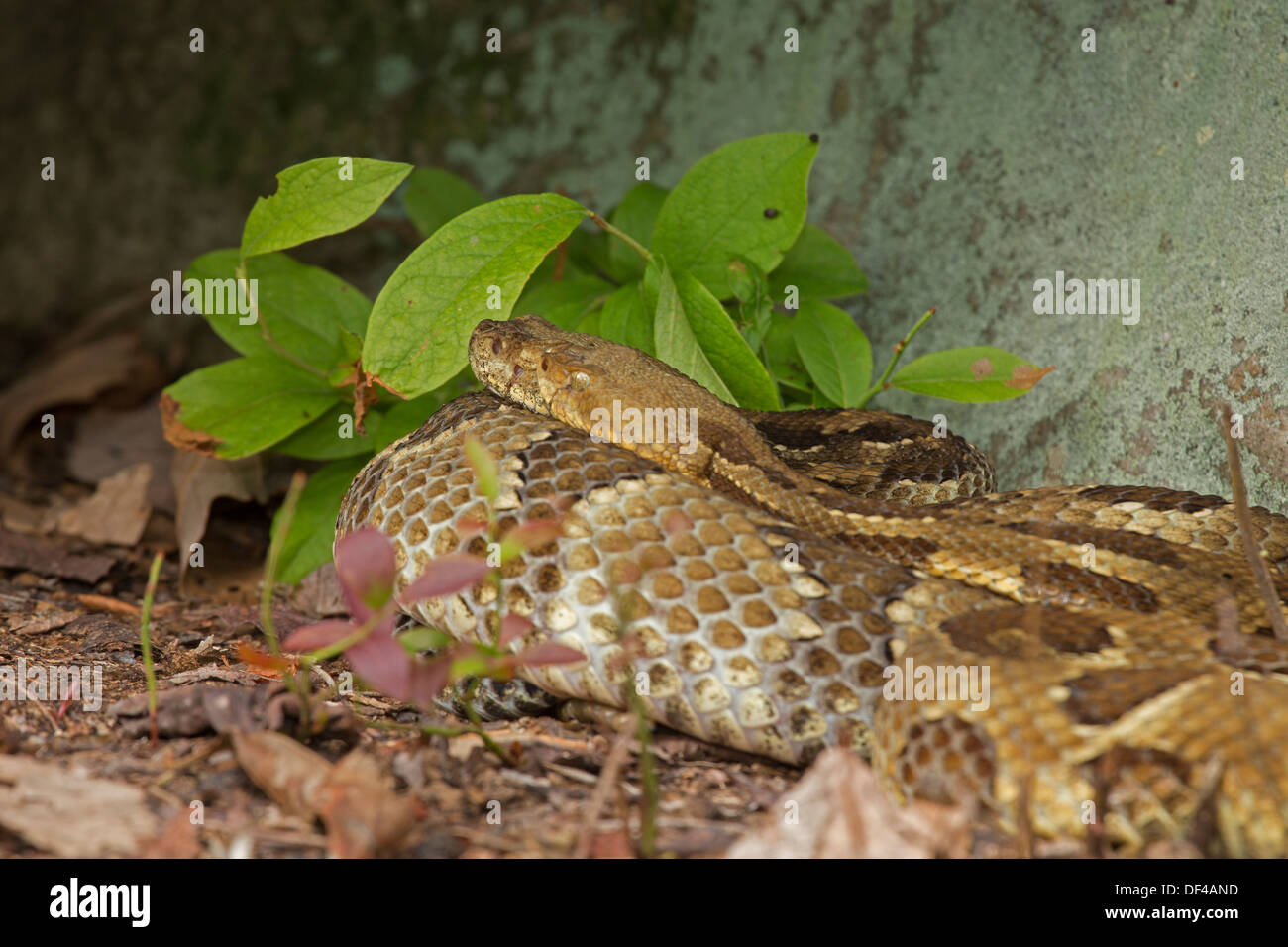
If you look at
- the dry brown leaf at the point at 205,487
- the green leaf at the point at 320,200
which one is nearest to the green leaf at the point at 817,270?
the green leaf at the point at 320,200

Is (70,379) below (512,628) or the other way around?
the other way around

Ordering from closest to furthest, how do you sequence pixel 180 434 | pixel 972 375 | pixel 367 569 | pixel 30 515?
pixel 367 569, pixel 972 375, pixel 180 434, pixel 30 515

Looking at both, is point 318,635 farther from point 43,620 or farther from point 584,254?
point 584,254

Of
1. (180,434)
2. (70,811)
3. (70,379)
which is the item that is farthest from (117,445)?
(70,811)

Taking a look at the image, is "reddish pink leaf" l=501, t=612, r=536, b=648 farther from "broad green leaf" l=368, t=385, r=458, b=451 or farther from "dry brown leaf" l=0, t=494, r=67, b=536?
"dry brown leaf" l=0, t=494, r=67, b=536

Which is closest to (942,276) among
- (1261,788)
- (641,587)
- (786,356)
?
(786,356)

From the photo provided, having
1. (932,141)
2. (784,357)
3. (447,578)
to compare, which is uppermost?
(932,141)
